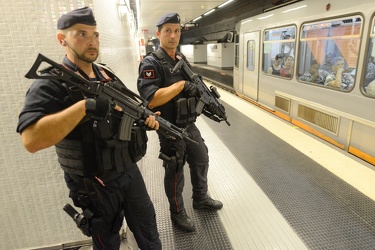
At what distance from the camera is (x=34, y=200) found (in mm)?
1872

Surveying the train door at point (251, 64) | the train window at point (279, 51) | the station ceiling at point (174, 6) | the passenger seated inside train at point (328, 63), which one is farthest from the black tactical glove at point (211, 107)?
the station ceiling at point (174, 6)

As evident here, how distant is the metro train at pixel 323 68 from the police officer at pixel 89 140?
3.07 meters

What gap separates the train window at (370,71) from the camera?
10.1 ft

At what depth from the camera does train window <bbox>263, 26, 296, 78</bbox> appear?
16.0 feet

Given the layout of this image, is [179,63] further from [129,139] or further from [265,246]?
[265,246]

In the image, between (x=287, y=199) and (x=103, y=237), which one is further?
(x=287, y=199)

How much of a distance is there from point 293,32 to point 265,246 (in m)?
4.12

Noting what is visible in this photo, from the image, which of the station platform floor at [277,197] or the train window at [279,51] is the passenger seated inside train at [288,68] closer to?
the train window at [279,51]

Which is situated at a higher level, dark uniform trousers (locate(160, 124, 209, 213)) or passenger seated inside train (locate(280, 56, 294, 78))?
passenger seated inside train (locate(280, 56, 294, 78))

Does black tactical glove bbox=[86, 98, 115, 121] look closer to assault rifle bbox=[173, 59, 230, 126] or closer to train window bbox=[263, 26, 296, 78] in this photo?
assault rifle bbox=[173, 59, 230, 126]

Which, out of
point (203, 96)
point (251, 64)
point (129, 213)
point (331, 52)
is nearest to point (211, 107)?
point (203, 96)

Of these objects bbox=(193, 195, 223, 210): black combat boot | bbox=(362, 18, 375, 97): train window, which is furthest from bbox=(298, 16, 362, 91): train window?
bbox=(193, 195, 223, 210): black combat boot

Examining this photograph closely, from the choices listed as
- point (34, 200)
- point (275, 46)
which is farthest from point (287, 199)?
point (275, 46)

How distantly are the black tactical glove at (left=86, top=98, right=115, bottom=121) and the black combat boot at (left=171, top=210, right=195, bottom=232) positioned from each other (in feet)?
4.29
